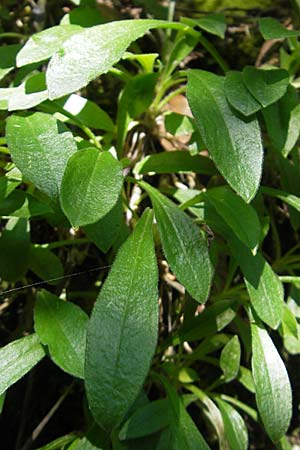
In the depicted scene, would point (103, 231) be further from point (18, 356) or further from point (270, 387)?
point (270, 387)

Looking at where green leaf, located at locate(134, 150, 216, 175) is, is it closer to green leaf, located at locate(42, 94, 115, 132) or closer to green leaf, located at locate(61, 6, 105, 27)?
green leaf, located at locate(42, 94, 115, 132)

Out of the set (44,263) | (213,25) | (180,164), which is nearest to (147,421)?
(44,263)

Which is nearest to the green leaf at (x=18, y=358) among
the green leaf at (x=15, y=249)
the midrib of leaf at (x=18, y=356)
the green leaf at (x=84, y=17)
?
the midrib of leaf at (x=18, y=356)

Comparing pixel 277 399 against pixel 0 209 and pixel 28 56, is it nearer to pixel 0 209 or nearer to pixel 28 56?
pixel 0 209

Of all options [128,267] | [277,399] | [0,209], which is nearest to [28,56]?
[0,209]

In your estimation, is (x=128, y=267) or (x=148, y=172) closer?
(x=128, y=267)
